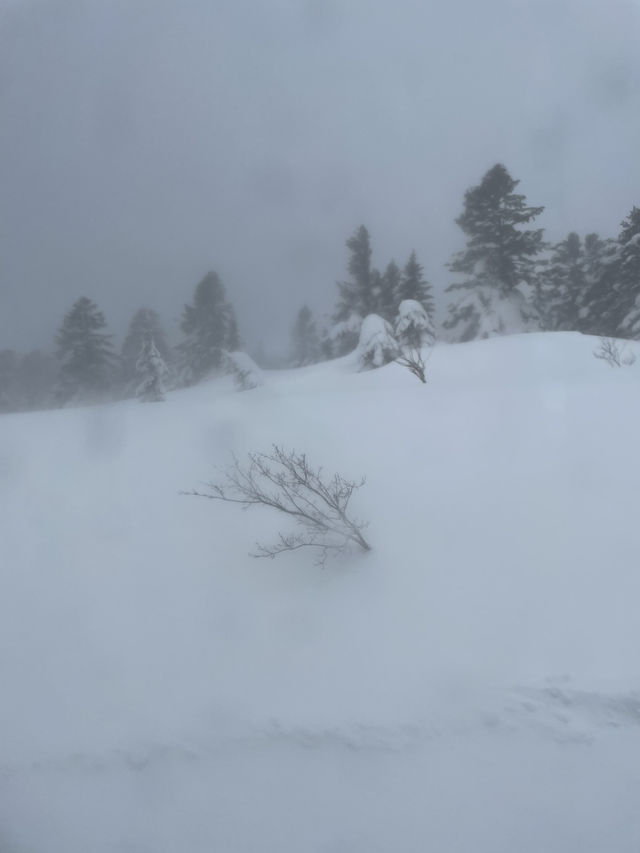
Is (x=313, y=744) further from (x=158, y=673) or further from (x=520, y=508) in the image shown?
(x=520, y=508)

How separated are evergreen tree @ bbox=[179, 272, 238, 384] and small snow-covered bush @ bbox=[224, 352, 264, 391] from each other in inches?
6.6

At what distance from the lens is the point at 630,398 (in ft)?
25.0

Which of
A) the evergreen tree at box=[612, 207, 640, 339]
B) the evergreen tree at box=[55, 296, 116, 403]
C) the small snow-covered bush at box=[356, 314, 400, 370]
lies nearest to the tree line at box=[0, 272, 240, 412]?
the evergreen tree at box=[55, 296, 116, 403]

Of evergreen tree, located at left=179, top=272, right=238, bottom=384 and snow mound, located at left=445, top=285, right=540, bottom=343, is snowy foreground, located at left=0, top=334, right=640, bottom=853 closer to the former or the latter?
evergreen tree, located at left=179, top=272, right=238, bottom=384

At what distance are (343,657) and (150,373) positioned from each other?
630 centimetres

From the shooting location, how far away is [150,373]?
8.71m

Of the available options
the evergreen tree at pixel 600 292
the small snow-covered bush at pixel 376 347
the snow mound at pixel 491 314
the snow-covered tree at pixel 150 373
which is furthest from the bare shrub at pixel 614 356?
the snow-covered tree at pixel 150 373

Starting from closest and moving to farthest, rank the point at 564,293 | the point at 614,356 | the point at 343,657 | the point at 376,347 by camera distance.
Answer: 1. the point at 343,657
2. the point at 614,356
3. the point at 376,347
4. the point at 564,293

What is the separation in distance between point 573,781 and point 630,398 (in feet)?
20.2

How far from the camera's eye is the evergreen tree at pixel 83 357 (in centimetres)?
787

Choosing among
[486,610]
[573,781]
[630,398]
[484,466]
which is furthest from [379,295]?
[573,781]

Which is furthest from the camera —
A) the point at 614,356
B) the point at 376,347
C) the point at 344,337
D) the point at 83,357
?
the point at 344,337

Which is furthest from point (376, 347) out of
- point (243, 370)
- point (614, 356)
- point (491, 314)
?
point (243, 370)

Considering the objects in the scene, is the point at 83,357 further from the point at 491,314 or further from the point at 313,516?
the point at 491,314
